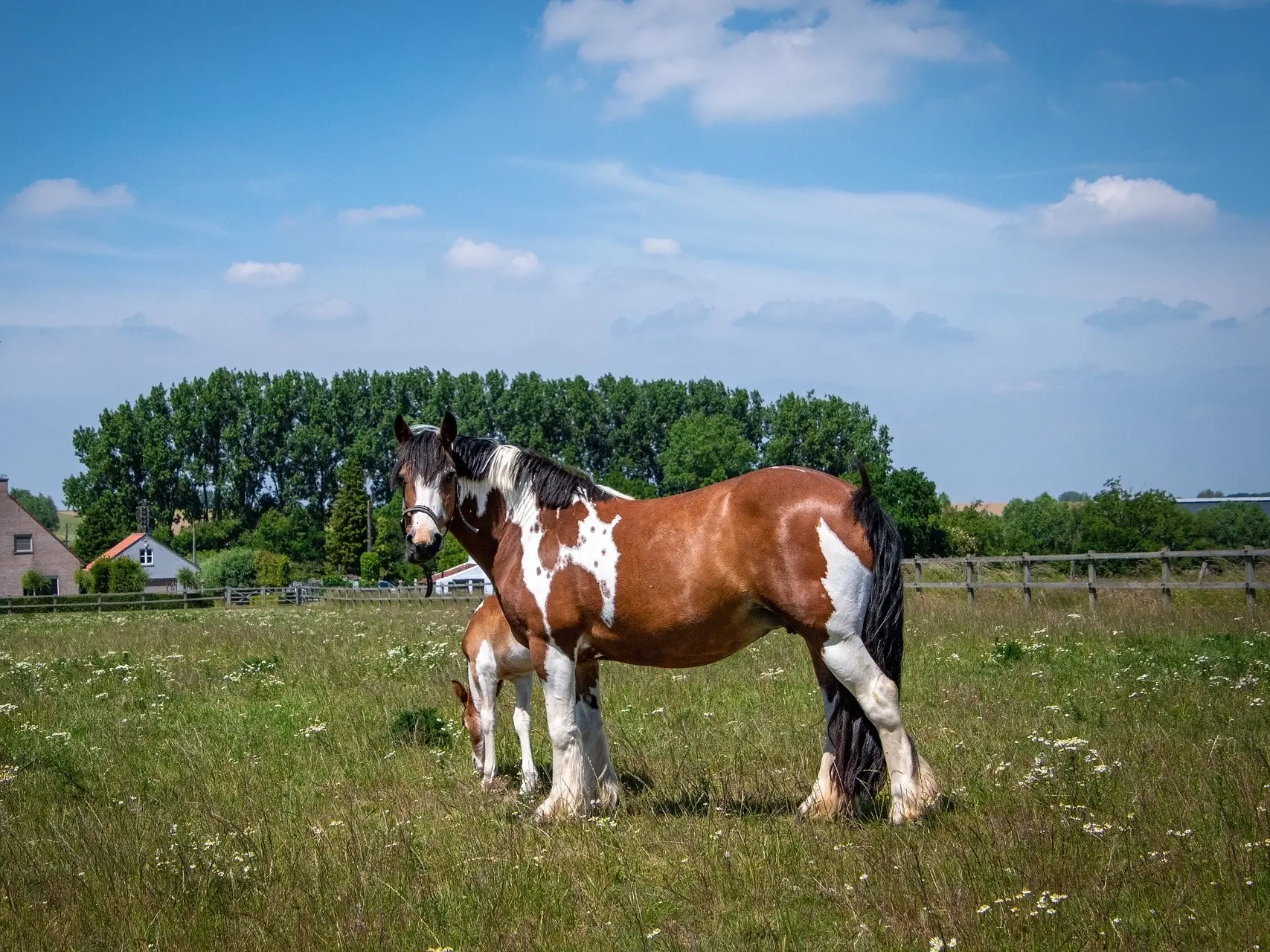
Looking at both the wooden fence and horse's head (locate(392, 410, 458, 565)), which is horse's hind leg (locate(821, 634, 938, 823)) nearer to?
horse's head (locate(392, 410, 458, 565))

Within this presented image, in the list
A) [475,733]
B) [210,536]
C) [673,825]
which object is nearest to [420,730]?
[475,733]

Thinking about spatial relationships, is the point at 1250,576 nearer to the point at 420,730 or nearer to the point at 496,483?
the point at 420,730

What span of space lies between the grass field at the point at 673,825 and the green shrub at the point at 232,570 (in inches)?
2643

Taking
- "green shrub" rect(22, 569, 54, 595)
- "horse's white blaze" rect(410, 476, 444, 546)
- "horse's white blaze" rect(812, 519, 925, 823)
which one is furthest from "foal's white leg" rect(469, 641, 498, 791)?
"green shrub" rect(22, 569, 54, 595)

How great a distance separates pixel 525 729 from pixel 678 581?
2401 mm

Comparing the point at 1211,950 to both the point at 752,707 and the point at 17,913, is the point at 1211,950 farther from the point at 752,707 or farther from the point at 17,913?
the point at 752,707

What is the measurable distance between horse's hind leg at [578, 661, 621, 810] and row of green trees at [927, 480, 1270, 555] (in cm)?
3298

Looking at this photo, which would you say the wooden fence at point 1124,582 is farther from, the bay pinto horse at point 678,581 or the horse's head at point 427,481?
the horse's head at point 427,481

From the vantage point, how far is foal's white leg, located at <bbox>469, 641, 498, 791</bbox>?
8.23m

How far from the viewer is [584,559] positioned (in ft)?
22.2

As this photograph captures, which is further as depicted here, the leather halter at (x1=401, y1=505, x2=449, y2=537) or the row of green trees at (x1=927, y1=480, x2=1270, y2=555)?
the row of green trees at (x1=927, y1=480, x2=1270, y2=555)

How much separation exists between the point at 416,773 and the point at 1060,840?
15.7 feet

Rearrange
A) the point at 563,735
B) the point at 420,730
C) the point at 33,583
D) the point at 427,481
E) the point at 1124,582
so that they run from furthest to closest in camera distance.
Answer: the point at 33,583
the point at 1124,582
the point at 420,730
the point at 427,481
the point at 563,735

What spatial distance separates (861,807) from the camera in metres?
6.25
